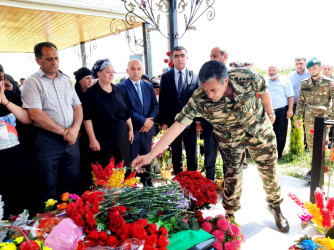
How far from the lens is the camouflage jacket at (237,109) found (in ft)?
6.72

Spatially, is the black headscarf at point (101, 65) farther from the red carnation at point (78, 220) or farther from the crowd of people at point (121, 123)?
the red carnation at point (78, 220)

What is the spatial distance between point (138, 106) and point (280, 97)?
2.90 metres

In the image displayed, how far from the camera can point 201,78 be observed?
1774 millimetres

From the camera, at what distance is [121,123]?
114 inches

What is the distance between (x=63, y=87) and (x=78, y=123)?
1.30ft

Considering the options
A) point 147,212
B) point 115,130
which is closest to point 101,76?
point 115,130

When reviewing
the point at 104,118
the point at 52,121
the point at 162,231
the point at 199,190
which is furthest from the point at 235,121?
the point at 52,121

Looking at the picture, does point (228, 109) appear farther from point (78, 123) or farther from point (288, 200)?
point (288, 200)

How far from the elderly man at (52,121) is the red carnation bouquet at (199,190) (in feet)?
4.25

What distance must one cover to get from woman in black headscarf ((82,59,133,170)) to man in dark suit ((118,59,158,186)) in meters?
0.32

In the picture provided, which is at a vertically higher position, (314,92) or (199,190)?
(314,92)

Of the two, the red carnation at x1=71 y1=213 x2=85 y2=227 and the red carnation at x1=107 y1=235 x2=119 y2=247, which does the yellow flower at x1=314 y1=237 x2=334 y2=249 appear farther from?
the red carnation at x1=71 y1=213 x2=85 y2=227

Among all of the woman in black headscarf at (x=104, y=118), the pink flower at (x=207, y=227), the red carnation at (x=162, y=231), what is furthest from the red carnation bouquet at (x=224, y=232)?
the woman in black headscarf at (x=104, y=118)

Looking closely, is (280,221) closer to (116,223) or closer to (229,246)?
(229,246)
